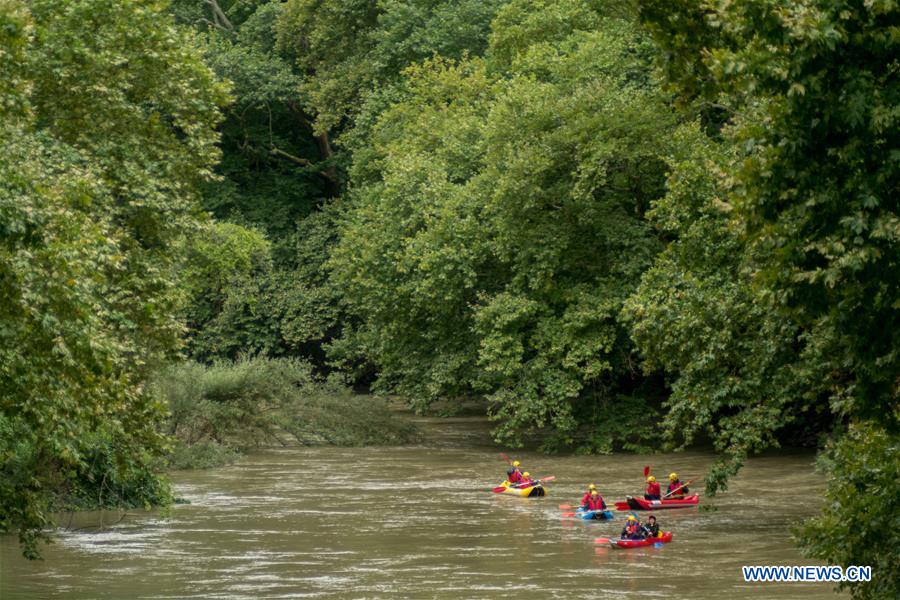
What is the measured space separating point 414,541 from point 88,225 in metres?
9.45

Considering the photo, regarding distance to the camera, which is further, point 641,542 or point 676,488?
point 676,488

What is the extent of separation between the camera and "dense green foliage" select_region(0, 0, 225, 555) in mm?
13031

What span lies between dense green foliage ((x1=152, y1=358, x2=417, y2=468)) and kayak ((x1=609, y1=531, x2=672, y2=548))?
14.4 m

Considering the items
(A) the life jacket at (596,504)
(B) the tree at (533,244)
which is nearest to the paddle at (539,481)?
(B) the tree at (533,244)

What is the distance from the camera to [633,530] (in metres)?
22.2

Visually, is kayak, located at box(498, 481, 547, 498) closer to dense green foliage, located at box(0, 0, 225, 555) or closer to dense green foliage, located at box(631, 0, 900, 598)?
dense green foliage, located at box(0, 0, 225, 555)

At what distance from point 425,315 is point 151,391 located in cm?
2093

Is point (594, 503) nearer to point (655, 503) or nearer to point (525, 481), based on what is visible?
point (655, 503)

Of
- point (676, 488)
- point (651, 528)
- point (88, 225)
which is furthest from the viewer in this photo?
point (676, 488)

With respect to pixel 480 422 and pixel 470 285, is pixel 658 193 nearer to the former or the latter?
pixel 470 285

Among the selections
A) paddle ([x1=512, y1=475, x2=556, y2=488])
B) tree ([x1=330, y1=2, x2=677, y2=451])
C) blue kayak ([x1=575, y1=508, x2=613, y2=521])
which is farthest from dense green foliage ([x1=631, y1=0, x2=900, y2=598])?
tree ([x1=330, y1=2, x2=677, y2=451])

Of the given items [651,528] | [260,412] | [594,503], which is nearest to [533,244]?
[260,412]

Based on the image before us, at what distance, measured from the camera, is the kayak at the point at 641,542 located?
21953mm

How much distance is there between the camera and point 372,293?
38.9 m
